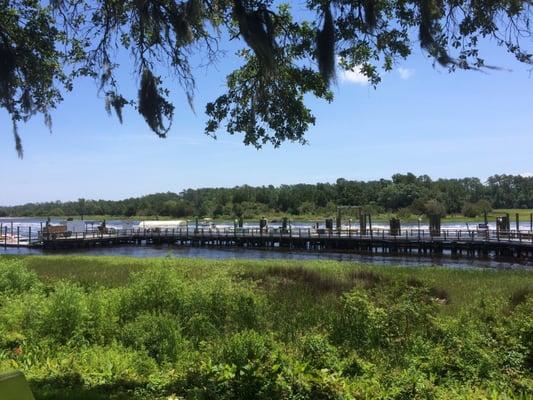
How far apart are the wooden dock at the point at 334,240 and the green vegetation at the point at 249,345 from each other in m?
37.6

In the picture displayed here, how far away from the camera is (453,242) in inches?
2076

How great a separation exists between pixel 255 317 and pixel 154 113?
19.6 feet

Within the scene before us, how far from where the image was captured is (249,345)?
708 cm

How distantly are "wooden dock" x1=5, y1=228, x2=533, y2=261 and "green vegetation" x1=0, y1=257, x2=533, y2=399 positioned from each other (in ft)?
123

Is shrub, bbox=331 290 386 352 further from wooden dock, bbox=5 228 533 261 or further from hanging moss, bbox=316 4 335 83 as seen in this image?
wooden dock, bbox=5 228 533 261

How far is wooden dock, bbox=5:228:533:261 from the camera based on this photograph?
1964 inches

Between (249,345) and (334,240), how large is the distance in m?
54.9

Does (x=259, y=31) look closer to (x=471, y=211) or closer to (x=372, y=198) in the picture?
(x=471, y=211)

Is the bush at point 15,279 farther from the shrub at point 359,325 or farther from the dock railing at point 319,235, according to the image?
the dock railing at point 319,235

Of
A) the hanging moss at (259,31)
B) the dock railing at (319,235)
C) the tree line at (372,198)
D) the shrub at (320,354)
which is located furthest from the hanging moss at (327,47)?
the tree line at (372,198)

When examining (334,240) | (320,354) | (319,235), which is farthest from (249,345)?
(319,235)

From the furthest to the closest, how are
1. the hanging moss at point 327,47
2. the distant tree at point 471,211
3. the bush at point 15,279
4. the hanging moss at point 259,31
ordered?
the distant tree at point 471,211, the bush at point 15,279, the hanging moss at point 327,47, the hanging moss at point 259,31

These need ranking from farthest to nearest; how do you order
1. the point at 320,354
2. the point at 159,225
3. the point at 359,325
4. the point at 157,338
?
the point at 159,225 → the point at 359,325 → the point at 157,338 → the point at 320,354

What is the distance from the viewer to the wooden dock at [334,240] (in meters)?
49.9
